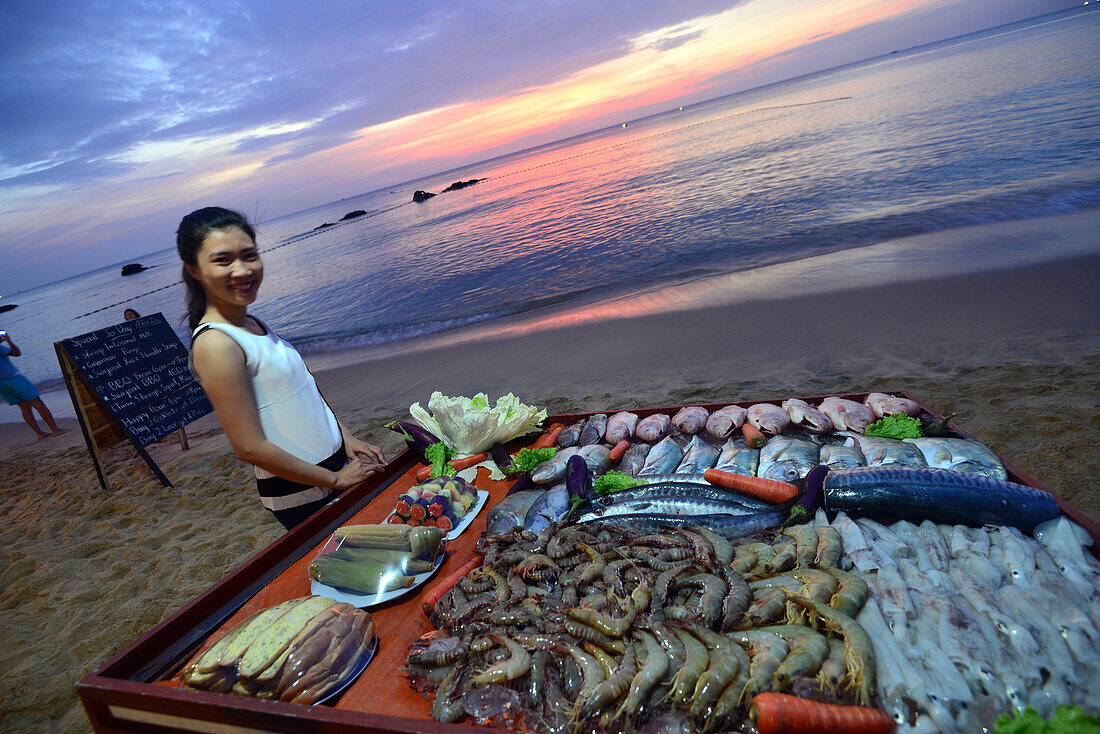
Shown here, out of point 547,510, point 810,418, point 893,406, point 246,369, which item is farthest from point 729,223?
point 246,369

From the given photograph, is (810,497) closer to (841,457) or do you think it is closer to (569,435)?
(841,457)

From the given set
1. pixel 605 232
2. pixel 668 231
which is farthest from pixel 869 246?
pixel 605 232

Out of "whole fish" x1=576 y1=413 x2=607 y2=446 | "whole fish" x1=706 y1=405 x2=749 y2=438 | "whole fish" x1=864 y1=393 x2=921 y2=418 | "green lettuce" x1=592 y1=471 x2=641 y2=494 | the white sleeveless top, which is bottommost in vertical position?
"whole fish" x1=864 y1=393 x2=921 y2=418

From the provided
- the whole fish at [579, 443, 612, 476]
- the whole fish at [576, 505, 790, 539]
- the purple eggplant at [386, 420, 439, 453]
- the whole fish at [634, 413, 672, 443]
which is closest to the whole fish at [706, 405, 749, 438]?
the whole fish at [634, 413, 672, 443]

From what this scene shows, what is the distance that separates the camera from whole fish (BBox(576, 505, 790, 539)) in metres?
2.10

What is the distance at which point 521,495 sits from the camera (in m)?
2.59

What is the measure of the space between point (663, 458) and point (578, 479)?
0.59 meters

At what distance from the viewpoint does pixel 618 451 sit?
295 cm

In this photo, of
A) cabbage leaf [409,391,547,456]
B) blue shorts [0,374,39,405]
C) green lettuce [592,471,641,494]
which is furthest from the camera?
blue shorts [0,374,39,405]

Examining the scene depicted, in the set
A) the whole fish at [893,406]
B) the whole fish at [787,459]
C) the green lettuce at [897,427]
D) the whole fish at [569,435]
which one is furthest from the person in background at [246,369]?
the whole fish at [893,406]

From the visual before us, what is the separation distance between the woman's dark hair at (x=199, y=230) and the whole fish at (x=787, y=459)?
272 centimetres

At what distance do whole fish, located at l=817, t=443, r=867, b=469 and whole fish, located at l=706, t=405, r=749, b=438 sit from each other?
0.49 metres

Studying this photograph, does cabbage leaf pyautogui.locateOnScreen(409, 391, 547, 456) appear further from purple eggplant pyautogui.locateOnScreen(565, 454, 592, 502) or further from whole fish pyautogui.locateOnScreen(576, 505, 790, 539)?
whole fish pyautogui.locateOnScreen(576, 505, 790, 539)

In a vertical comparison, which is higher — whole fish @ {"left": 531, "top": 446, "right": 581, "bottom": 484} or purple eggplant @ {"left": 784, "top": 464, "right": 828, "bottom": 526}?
whole fish @ {"left": 531, "top": 446, "right": 581, "bottom": 484}
